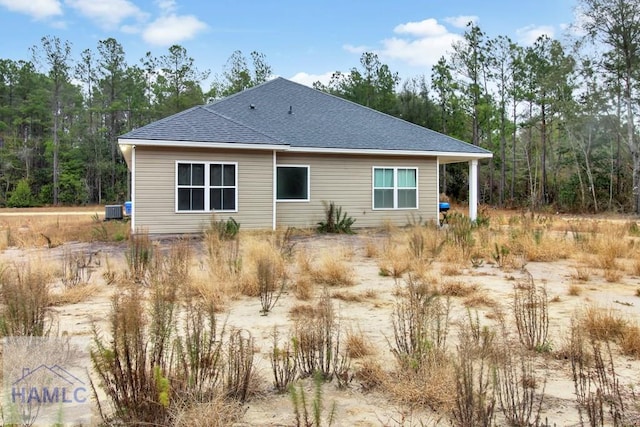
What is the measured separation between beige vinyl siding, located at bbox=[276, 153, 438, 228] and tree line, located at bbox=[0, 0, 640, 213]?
1159 centimetres

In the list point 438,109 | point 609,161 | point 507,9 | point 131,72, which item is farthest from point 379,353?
point 131,72

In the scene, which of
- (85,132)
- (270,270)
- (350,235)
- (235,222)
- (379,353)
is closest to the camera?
(379,353)

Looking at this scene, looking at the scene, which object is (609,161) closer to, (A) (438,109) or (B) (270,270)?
(A) (438,109)

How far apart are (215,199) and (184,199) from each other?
0.83 metres

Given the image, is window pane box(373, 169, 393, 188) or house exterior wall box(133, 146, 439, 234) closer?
house exterior wall box(133, 146, 439, 234)

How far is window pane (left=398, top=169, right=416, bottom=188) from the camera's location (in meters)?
15.3

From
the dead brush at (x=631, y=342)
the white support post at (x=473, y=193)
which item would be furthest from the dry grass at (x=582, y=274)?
the white support post at (x=473, y=193)

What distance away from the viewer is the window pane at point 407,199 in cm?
1534

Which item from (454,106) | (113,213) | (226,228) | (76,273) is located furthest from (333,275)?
(454,106)

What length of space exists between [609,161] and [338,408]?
28.5 metres

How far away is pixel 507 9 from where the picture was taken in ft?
51.5

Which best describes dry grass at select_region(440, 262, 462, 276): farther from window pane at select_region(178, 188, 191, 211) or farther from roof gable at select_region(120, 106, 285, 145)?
window pane at select_region(178, 188, 191, 211)

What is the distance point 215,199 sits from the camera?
498 inches

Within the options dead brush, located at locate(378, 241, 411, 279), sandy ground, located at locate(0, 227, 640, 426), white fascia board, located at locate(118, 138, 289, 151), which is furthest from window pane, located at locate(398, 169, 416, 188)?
dead brush, located at locate(378, 241, 411, 279)
